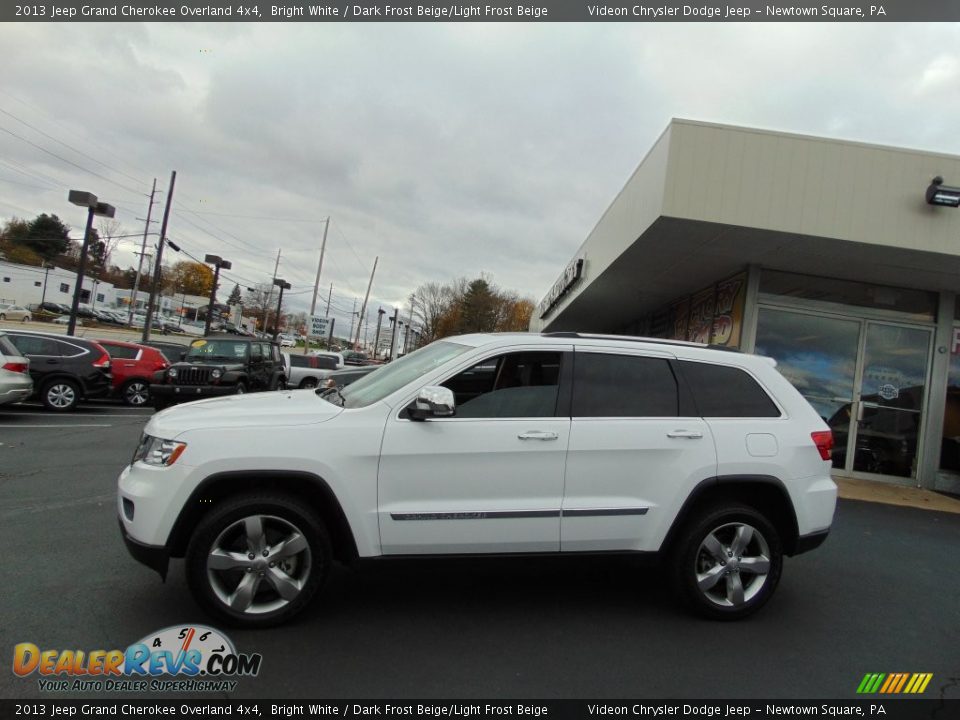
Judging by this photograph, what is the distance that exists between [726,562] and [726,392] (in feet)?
3.67

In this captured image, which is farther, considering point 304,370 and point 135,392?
point 304,370

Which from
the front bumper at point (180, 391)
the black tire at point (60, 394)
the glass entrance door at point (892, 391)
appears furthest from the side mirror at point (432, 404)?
the black tire at point (60, 394)

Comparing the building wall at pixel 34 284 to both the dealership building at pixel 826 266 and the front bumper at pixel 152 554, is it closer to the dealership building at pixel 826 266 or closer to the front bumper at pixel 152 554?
the dealership building at pixel 826 266

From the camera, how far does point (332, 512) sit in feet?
11.0

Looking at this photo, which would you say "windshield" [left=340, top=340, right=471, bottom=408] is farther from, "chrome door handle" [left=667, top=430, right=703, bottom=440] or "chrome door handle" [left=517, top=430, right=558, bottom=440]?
"chrome door handle" [left=667, top=430, right=703, bottom=440]

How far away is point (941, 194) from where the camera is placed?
7379mm

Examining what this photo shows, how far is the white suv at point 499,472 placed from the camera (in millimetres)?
3234

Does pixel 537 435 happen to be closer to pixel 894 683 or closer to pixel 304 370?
pixel 894 683

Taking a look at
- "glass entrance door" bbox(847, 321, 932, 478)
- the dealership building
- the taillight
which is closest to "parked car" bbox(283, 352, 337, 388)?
the dealership building

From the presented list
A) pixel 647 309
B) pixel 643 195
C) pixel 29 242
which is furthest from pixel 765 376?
pixel 29 242

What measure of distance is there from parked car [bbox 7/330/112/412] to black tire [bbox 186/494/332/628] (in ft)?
37.1

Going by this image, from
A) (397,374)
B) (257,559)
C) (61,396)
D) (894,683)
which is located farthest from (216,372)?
(894,683)

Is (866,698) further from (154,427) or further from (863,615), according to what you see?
(154,427)

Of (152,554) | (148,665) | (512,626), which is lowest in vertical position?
(148,665)
